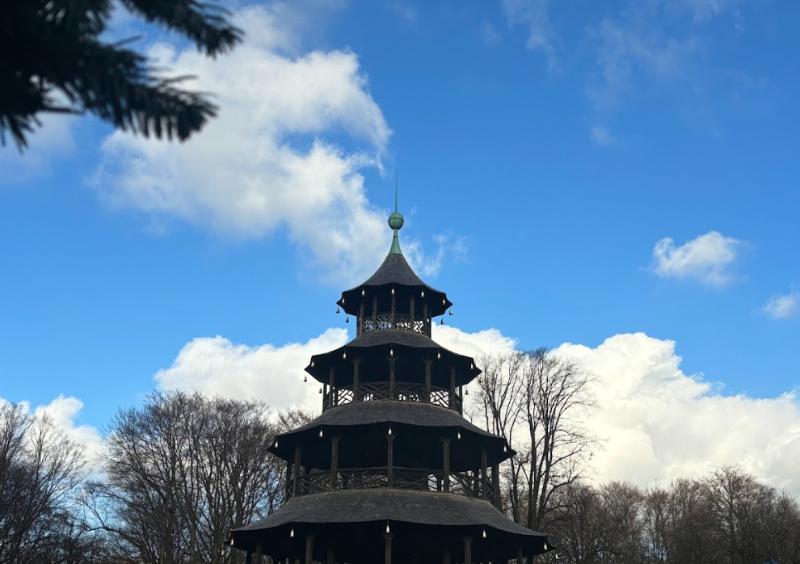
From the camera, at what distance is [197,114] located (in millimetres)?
6082

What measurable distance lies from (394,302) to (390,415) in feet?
22.4

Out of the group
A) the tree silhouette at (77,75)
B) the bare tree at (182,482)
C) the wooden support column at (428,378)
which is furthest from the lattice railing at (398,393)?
the tree silhouette at (77,75)

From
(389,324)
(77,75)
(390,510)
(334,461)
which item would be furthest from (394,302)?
(77,75)

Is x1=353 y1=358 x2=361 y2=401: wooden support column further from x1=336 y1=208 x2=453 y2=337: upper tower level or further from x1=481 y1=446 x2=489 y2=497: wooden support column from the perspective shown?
x1=481 y1=446 x2=489 y2=497: wooden support column

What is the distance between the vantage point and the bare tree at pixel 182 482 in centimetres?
4569

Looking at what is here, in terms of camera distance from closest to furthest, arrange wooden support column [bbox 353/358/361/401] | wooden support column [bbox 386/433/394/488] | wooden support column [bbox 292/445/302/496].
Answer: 1. wooden support column [bbox 386/433/394/488]
2. wooden support column [bbox 292/445/302/496]
3. wooden support column [bbox 353/358/361/401]

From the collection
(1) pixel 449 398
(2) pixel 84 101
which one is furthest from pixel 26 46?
(1) pixel 449 398

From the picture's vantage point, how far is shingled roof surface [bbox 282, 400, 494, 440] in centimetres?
3041

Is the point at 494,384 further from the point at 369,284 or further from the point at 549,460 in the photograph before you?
the point at 369,284

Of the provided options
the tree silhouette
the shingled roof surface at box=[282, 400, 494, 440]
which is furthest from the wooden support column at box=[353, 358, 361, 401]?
the tree silhouette

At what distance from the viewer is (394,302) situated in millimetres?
36281

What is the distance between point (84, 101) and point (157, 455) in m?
44.3

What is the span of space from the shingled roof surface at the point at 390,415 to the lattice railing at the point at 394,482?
1.76 meters

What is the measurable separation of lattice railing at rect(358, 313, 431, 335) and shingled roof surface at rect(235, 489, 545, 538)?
8469mm
